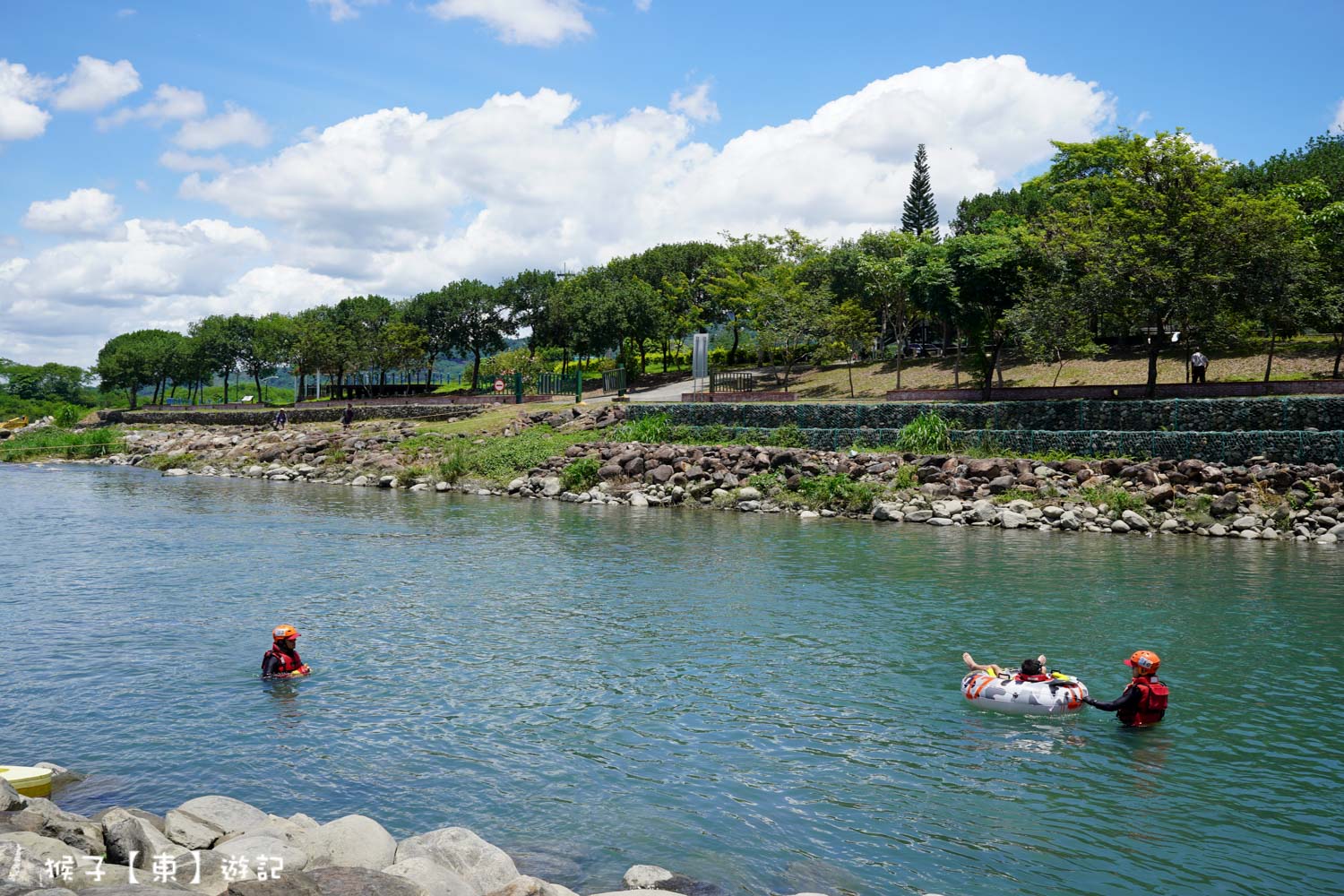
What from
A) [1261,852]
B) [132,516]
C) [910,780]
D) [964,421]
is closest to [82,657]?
[910,780]

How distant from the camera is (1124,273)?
138 ft

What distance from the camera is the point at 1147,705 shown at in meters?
14.2

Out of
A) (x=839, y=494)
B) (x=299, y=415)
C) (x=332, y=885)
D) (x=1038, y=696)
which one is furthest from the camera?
(x=299, y=415)

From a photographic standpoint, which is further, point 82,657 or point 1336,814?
point 82,657

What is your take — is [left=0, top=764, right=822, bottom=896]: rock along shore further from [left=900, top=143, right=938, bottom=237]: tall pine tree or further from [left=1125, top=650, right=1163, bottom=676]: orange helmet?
[left=900, top=143, right=938, bottom=237]: tall pine tree

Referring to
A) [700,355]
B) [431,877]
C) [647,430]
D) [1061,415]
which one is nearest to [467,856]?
[431,877]

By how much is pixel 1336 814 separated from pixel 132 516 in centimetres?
3939

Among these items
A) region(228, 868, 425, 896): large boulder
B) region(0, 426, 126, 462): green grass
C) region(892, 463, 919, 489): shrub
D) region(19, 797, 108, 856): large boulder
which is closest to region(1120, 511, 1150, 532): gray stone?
region(892, 463, 919, 489): shrub

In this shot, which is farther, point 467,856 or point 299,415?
point 299,415

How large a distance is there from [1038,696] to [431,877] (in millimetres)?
9951

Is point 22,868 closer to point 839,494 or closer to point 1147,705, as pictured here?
point 1147,705

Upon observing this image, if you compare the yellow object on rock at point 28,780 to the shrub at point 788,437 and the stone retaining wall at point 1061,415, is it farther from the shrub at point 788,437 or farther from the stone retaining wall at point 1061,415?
the shrub at point 788,437

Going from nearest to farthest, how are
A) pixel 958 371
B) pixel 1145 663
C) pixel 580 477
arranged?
pixel 1145 663 → pixel 580 477 → pixel 958 371

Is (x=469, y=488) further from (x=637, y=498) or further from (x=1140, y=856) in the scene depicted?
(x=1140, y=856)
